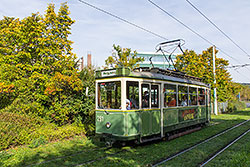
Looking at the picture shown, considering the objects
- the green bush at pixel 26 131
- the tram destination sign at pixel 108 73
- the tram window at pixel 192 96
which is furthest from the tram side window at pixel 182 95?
the green bush at pixel 26 131

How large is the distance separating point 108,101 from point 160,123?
2.59 meters

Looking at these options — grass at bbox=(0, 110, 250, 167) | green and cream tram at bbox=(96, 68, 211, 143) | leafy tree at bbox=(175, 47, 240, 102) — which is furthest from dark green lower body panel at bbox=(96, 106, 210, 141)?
leafy tree at bbox=(175, 47, 240, 102)

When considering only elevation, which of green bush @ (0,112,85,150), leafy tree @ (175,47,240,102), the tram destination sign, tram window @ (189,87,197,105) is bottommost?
green bush @ (0,112,85,150)

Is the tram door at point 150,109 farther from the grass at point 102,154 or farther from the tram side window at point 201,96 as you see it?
the tram side window at point 201,96

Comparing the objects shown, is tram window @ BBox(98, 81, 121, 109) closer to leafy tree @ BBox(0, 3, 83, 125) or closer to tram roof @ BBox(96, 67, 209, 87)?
tram roof @ BBox(96, 67, 209, 87)

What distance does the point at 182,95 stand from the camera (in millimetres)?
11641

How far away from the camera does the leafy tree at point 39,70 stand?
35.4 ft

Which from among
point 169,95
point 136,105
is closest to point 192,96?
point 169,95

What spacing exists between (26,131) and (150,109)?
5.32 meters

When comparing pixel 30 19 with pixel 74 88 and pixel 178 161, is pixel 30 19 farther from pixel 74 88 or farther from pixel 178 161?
Answer: pixel 178 161

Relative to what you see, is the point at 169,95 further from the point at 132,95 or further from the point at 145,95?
the point at 132,95

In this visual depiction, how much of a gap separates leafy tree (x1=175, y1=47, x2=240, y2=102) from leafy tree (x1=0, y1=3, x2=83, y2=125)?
15944 mm

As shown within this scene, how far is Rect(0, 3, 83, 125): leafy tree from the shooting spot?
1079 cm

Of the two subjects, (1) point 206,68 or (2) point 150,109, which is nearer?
(2) point 150,109
